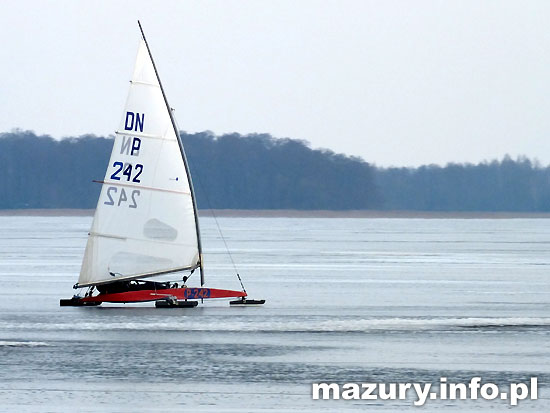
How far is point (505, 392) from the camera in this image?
24.1 metres

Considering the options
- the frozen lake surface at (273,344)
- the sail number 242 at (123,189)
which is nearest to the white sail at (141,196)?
the sail number 242 at (123,189)

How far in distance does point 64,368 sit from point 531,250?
72.5 m

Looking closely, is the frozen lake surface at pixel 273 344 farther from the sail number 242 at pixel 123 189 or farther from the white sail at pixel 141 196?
the sail number 242 at pixel 123 189

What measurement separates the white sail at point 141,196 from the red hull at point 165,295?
554mm

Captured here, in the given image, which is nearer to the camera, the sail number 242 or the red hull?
the red hull

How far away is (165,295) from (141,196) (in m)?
3.22

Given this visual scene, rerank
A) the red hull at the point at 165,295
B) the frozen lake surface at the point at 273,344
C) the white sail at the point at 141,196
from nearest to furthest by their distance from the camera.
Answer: the frozen lake surface at the point at 273,344, the red hull at the point at 165,295, the white sail at the point at 141,196

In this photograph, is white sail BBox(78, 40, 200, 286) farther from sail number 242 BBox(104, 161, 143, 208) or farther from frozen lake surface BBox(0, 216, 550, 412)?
frozen lake surface BBox(0, 216, 550, 412)

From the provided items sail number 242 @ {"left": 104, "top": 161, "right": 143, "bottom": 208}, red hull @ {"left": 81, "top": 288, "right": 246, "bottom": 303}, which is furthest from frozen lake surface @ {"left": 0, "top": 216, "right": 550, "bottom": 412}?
sail number 242 @ {"left": 104, "top": 161, "right": 143, "bottom": 208}

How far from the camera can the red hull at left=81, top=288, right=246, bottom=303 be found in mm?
40406

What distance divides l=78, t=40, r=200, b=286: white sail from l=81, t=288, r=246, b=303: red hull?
55cm

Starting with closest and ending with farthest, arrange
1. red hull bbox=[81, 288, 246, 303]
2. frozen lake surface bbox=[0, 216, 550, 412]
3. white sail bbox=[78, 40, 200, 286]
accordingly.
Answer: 1. frozen lake surface bbox=[0, 216, 550, 412]
2. red hull bbox=[81, 288, 246, 303]
3. white sail bbox=[78, 40, 200, 286]

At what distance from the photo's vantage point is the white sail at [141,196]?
41188 millimetres

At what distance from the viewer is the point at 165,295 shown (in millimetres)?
40594
